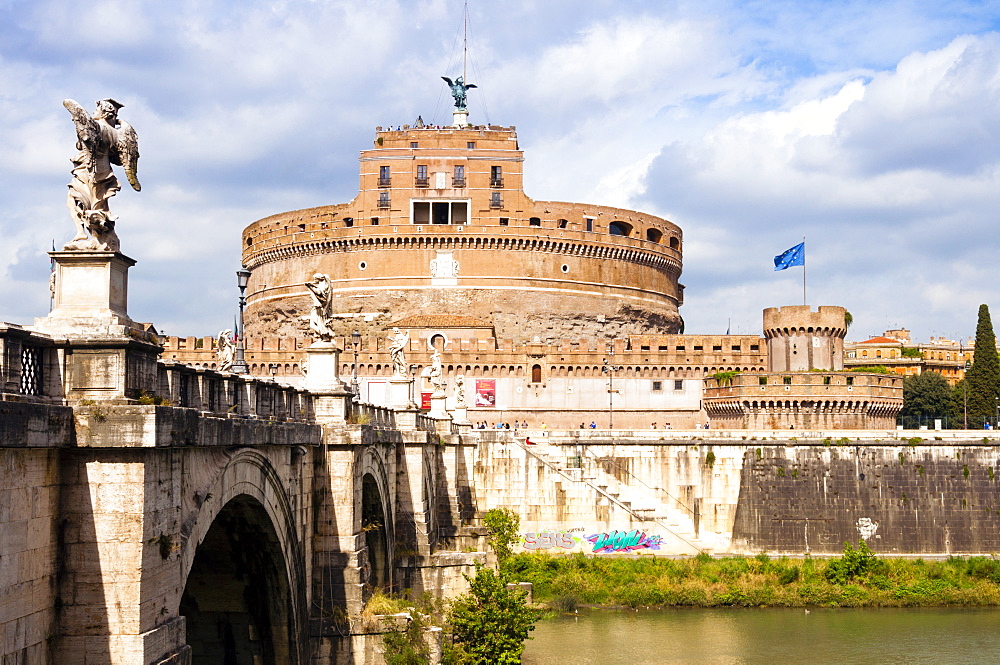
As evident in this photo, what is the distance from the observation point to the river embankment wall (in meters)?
43.9

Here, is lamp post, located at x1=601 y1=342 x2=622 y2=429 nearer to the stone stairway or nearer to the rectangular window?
the rectangular window

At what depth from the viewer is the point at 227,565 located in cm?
1661

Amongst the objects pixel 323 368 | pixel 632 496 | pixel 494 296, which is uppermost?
pixel 494 296

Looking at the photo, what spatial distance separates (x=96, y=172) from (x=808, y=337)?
193ft

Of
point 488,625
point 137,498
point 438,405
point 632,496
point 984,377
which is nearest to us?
point 137,498

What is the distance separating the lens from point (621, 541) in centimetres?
4344

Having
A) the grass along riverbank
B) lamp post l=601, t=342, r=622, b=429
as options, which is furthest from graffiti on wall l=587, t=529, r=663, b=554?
lamp post l=601, t=342, r=622, b=429

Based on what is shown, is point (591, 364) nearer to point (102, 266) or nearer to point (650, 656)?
point (650, 656)

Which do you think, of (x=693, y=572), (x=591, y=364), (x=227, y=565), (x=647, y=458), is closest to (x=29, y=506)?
(x=227, y=565)

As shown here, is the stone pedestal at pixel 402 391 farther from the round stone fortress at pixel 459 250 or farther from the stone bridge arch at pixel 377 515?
the round stone fortress at pixel 459 250

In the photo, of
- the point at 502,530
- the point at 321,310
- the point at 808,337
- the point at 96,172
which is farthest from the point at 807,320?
the point at 96,172

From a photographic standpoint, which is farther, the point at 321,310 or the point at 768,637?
the point at 768,637

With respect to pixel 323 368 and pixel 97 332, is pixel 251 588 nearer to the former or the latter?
pixel 323 368

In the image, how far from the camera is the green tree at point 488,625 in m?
25.4
